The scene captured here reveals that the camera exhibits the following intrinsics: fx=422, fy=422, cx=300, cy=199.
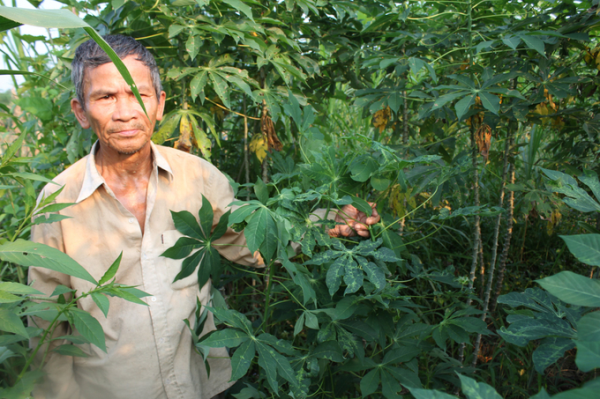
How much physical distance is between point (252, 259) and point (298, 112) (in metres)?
0.66

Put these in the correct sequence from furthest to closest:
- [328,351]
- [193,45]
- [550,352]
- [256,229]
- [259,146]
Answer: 1. [259,146]
2. [193,45]
3. [328,351]
4. [256,229]
5. [550,352]

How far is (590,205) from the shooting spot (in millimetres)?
866

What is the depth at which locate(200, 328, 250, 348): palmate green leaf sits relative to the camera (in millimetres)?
1048

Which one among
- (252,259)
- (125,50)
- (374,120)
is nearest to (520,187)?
(374,120)

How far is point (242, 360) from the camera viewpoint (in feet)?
3.42

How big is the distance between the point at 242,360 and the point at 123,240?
745mm

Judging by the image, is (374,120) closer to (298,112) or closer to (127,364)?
(298,112)

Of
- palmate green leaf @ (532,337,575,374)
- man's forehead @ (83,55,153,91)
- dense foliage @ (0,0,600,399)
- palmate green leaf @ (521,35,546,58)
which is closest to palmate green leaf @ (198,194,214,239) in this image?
dense foliage @ (0,0,600,399)

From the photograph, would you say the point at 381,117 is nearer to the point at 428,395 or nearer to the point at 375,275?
the point at 375,275

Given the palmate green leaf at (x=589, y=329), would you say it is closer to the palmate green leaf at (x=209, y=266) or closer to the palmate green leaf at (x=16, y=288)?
the palmate green leaf at (x=16, y=288)

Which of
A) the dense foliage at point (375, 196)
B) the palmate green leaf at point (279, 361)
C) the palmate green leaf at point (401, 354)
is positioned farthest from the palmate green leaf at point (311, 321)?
the palmate green leaf at point (401, 354)

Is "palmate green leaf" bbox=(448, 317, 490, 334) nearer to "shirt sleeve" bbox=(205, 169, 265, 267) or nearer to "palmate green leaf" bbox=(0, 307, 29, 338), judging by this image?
"shirt sleeve" bbox=(205, 169, 265, 267)

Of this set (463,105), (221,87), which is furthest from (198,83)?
(463,105)

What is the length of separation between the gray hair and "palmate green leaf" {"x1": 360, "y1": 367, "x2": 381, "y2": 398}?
4.15 ft
